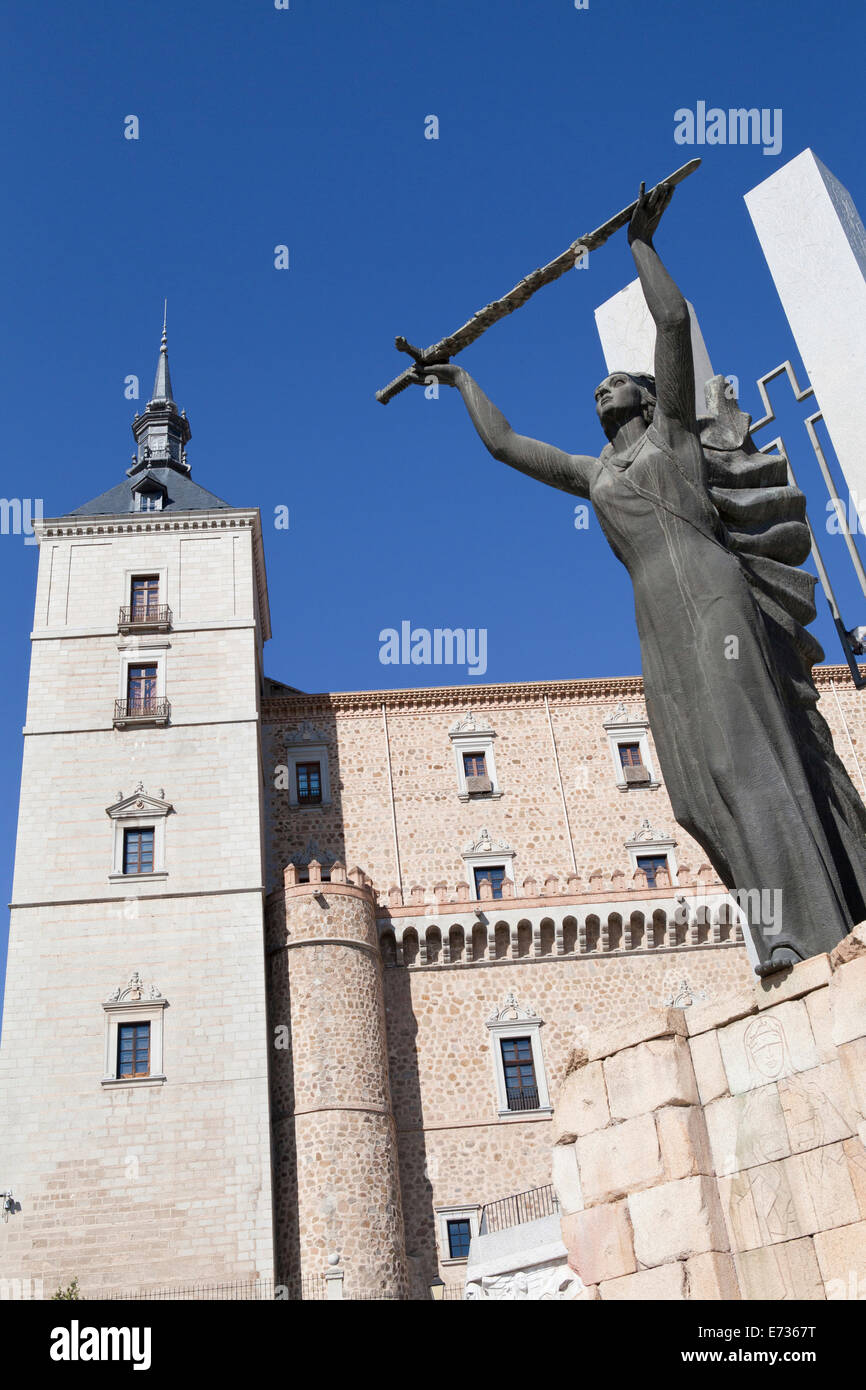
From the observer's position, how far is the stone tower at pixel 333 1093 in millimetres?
21766

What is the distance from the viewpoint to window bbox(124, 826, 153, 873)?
2484cm

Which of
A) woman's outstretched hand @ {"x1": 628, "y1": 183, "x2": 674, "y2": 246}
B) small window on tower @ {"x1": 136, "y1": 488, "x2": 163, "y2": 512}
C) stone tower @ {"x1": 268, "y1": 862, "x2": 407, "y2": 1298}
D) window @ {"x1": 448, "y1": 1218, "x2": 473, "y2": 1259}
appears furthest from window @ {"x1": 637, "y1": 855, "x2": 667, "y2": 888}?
woman's outstretched hand @ {"x1": 628, "y1": 183, "x2": 674, "y2": 246}

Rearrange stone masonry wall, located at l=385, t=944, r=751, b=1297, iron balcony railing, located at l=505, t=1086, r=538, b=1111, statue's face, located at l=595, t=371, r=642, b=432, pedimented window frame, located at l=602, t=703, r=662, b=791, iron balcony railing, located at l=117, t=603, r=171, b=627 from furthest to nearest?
pedimented window frame, located at l=602, t=703, r=662, b=791 → iron balcony railing, located at l=117, t=603, r=171, b=627 → iron balcony railing, located at l=505, t=1086, r=538, b=1111 → stone masonry wall, located at l=385, t=944, r=751, b=1297 → statue's face, located at l=595, t=371, r=642, b=432

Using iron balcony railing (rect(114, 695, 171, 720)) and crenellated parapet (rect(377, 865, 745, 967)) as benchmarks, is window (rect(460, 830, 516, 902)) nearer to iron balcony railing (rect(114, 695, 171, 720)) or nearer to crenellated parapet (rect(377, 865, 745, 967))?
crenellated parapet (rect(377, 865, 745, 967))

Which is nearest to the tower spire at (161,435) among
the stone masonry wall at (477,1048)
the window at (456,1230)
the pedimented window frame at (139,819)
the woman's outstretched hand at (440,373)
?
the pedimented window frame at (139,819)

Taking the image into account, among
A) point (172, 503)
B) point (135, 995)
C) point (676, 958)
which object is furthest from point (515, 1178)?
point (172, 503)

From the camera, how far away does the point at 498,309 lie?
602 centimetres

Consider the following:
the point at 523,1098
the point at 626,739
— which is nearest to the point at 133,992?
the point at 523,1098

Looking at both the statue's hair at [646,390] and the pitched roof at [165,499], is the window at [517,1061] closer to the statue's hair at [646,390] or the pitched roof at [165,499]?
the pitched roof at [165,499]

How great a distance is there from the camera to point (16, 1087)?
21938mm

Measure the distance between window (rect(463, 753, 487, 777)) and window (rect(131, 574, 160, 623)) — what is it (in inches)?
337

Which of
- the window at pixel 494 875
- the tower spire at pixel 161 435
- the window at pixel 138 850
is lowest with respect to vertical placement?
the window at pixel 138 850

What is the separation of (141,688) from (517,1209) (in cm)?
1365

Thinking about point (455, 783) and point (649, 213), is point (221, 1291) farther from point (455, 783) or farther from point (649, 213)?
point (649, 213)
